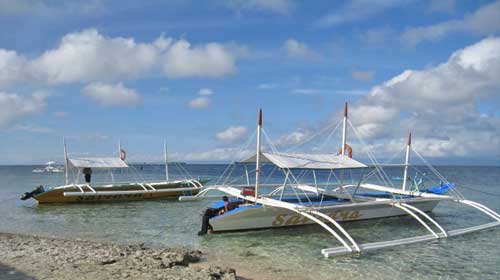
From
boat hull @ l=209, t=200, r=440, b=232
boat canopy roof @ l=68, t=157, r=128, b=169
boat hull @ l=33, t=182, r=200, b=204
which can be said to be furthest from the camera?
boat canopy roof @ l=68, t=157, r=128, b=169

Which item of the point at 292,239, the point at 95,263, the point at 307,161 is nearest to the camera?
the point at 95,263

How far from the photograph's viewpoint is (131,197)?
2705 centimetres

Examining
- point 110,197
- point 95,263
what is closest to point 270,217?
point 95,263

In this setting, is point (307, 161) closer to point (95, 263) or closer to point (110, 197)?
point (95, 263)

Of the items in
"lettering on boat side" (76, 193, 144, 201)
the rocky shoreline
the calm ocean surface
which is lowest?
the calm ocean surface

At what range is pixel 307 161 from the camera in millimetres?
16125

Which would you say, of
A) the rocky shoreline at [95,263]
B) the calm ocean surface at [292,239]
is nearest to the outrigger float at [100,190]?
the calm ocean surface at [292,239]

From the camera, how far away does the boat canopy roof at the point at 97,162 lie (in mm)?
25891

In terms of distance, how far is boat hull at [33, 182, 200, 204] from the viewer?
25.0 metres

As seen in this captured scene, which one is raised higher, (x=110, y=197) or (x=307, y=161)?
(x=307, y=161)

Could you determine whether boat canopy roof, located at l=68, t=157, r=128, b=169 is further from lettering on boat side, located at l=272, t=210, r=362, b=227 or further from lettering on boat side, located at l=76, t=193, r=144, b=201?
lettering on boat side, located at l=272, t=210, r=362, b=227

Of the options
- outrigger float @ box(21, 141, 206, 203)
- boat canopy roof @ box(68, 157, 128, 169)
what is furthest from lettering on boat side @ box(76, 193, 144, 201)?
boat canopy roof @ box(68, 157, 128, 169)

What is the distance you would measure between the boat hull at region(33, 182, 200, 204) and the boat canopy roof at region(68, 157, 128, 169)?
138 cm

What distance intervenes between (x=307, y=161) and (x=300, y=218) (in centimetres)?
230
